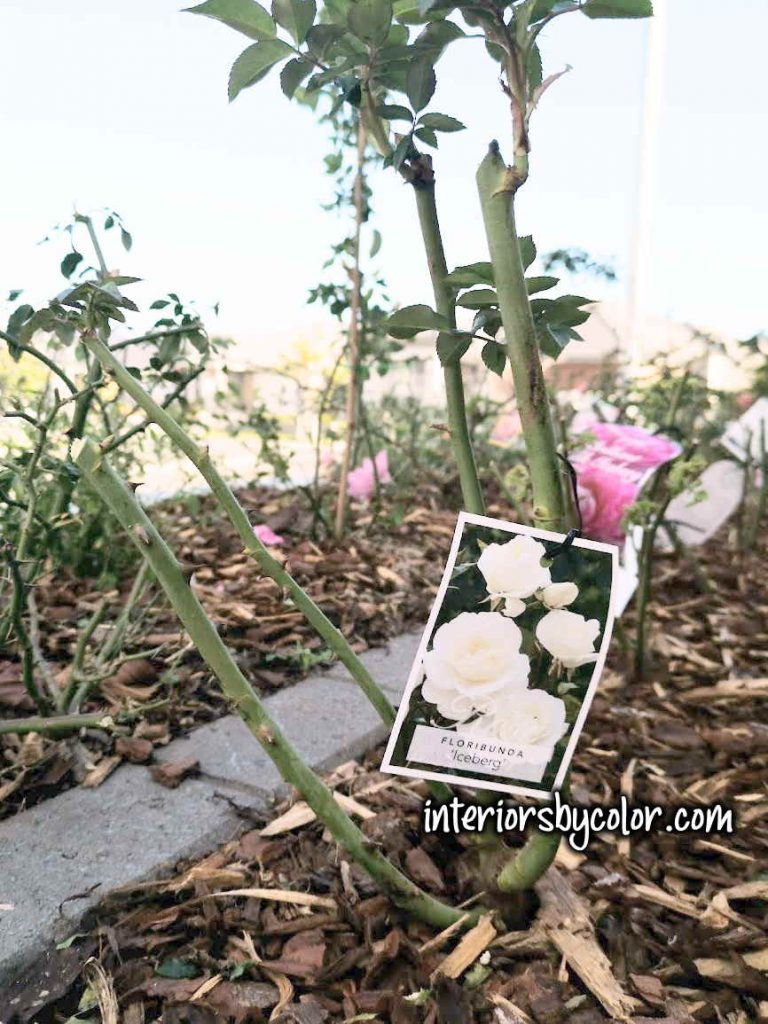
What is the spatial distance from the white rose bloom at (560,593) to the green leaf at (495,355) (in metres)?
0.17

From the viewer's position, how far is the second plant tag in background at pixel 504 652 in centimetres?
61

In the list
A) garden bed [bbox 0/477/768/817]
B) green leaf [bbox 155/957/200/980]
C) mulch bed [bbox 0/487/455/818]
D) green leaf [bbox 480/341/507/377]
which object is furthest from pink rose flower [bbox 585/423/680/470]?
green leaf [bbox 155/957/200/980]

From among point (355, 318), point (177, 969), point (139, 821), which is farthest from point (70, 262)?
point (355, 318)

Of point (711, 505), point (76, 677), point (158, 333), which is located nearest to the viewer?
point (158, 333)

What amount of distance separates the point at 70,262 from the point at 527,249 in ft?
1.81

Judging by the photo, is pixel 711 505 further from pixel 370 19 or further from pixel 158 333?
pixel 370 19

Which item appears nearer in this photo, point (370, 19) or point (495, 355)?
point (370, 19)

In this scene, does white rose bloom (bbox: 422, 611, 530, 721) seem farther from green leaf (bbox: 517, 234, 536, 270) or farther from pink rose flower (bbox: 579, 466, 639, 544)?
pink rose flower (bbox: 579, 466, 639, 544)

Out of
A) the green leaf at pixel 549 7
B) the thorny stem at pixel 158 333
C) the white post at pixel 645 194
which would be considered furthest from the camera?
the white post at pixel 645 194

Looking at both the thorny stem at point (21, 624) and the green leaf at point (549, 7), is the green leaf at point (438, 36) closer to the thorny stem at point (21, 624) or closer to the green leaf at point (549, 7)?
the green leaf at point (549, 7)

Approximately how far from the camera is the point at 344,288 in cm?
200

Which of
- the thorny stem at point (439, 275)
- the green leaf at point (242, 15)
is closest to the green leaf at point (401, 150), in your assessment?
the thorny stem at point (439, 275)

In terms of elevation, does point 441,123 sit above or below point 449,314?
above

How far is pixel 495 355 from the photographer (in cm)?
67
